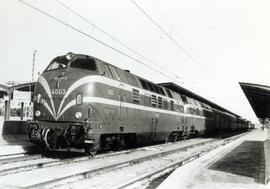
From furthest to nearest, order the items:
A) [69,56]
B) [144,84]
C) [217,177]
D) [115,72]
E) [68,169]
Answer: [144,84] → [115,72] → [69,56] → [68,169] → [217,177]

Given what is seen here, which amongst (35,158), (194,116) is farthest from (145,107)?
(194,116)

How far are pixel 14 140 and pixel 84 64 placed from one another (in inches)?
234

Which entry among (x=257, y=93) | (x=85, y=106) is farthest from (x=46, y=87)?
(x=257, y=93)

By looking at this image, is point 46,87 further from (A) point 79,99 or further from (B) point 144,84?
(B) point 144,84

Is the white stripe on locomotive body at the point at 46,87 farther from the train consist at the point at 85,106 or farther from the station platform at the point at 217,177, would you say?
the station platform at the point at 217,177

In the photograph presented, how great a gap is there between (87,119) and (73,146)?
1097mm

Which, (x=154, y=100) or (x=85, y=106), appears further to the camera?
(x=154, y=100)

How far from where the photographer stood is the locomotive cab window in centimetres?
1207

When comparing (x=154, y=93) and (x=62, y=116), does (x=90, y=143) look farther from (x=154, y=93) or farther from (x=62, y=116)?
(x=154, y=93)

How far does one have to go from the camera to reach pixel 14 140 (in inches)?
611

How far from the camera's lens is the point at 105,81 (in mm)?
12188

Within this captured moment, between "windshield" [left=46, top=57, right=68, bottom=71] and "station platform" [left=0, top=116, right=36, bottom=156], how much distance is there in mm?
3328

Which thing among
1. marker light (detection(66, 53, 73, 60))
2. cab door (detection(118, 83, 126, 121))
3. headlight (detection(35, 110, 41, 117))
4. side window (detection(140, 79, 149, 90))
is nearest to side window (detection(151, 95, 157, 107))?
side window (detection(140, 79, 149, 90))

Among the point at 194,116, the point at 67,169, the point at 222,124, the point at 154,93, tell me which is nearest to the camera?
the point at 67,169
